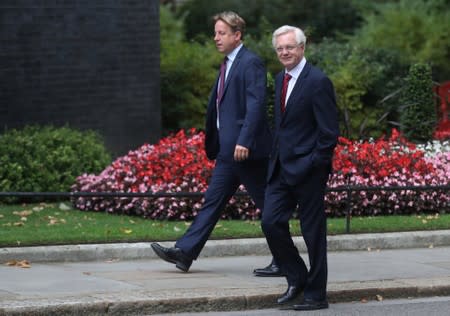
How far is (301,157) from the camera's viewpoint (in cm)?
827

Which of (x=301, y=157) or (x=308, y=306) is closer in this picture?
(x=301, y=157)

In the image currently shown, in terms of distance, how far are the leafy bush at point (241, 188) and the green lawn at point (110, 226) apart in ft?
0.65

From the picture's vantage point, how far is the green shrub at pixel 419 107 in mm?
16891

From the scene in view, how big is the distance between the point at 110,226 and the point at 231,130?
2.99 metres

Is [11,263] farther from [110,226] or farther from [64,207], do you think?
[64,207]

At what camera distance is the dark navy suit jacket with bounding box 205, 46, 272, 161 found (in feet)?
29.3

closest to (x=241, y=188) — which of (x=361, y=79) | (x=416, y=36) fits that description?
(x=361, y=79)

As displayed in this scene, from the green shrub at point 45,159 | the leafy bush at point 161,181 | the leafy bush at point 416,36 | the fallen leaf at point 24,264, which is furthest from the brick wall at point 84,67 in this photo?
the leafy bush at point 416,36

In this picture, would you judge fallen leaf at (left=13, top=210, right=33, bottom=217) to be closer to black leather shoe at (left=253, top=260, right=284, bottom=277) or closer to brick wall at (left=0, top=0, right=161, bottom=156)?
brick wall at (left=0, top=0, right=161, bottom=156)

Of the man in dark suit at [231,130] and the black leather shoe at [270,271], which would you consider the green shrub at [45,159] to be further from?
the black leather shoe at [270,271]

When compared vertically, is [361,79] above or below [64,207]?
above

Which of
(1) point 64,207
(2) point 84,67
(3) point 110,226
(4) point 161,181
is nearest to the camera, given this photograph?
(3) point 110,226

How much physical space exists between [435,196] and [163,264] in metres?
4.02

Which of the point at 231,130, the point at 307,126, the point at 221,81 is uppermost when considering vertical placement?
the point at 221,81
